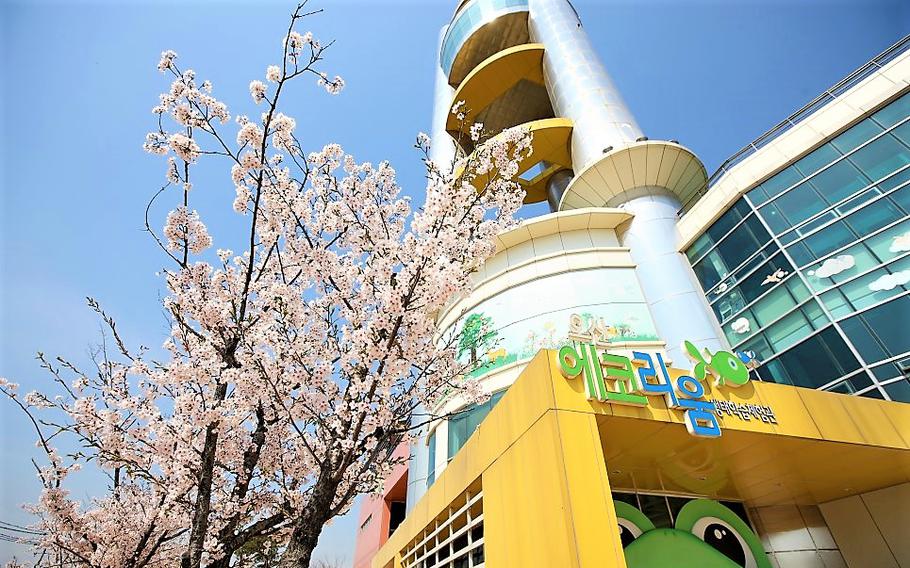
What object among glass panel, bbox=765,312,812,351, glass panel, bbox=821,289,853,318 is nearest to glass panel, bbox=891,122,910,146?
glass panel, bbox=821,289,853,318

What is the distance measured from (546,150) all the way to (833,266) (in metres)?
15.6

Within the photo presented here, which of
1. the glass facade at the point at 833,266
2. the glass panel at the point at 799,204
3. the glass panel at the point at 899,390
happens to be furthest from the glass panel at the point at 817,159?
the glass panel at the point at 899,390

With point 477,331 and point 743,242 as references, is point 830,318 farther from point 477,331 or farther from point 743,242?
point 477,331

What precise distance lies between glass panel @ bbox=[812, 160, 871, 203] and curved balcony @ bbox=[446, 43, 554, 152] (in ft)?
48.6

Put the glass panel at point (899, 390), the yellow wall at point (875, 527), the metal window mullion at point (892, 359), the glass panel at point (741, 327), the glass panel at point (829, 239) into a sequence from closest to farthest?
the yellow wall at point (875, 527), the glass panel at point (899, 390), the metal window mullion at point (892, 359), the glass panel at point (829, 239), the glass panel at point (741, 327)

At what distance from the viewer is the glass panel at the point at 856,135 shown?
37.2 ft

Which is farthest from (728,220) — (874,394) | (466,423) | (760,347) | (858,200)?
(466,423)

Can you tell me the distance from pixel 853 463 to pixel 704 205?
999 cm

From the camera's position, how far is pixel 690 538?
8305mm

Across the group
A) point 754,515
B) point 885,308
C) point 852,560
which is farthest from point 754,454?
point 885,308

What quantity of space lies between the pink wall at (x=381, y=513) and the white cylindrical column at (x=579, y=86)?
18.6 metres

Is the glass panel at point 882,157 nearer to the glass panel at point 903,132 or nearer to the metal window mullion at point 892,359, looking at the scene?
the glass panel at point 903,132

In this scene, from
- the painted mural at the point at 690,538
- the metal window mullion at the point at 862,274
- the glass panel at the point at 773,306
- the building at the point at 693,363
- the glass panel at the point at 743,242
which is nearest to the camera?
the building at the point at 693,363

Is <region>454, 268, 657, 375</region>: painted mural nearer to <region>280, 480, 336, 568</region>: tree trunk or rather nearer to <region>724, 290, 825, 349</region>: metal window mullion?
<region>724, 290, 825, 349</region>: metal window mullion
